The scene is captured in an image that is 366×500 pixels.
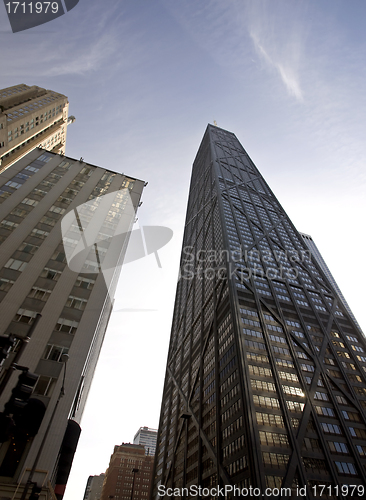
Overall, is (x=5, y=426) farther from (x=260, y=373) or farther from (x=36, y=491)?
(x=260, y=373)

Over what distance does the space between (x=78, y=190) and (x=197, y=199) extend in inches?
4694

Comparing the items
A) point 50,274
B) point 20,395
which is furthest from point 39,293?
point 20,395

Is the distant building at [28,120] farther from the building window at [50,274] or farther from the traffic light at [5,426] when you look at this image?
the traffic light at [5,426]

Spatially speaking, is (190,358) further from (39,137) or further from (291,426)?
(39,137)

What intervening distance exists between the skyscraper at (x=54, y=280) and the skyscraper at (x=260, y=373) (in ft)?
111

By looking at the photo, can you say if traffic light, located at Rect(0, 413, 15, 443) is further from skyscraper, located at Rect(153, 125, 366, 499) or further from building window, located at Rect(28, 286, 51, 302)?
skyscraper, located at Rect(153, 125, 366, 499)

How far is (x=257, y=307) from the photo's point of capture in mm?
73250

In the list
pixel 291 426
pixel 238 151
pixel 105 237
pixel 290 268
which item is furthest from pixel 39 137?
pixel 238 151

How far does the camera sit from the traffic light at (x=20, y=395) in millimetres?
6812

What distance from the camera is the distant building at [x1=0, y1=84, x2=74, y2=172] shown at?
199ft

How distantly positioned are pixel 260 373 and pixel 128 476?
140m

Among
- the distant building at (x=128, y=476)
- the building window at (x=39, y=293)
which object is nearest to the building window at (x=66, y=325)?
the building window at (x=39, y=293)

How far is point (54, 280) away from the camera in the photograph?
30.0 metres

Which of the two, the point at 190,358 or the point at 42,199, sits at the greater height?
the point at 190,358
